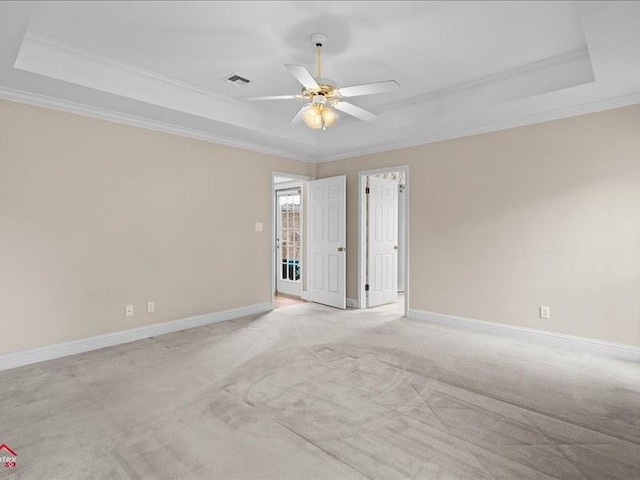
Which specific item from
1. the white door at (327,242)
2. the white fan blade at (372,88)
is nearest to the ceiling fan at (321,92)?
the white fan blade at (372,88)

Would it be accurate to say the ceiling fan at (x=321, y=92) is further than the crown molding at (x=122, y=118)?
No

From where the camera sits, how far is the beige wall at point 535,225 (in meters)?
3.58

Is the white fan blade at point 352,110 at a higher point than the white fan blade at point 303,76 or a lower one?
lower

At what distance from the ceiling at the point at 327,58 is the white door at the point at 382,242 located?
1.52 meters

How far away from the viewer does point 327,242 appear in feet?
20.0

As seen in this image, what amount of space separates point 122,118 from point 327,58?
2390mm

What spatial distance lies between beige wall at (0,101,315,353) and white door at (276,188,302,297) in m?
1.70

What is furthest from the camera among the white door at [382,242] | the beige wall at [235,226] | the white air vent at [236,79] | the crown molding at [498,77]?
the white door at [382,242]

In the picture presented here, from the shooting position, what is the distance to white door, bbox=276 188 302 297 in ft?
23.2

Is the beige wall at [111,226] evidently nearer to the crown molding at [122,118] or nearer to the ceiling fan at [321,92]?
the crown molding at [122,118]

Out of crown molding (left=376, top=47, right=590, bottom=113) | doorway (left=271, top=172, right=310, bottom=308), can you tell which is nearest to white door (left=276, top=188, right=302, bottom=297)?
doorway (left=271, top=172, right=310, bottom=308)

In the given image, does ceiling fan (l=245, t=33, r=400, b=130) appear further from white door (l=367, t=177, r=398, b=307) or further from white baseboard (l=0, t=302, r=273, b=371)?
white baseboard (l=0, t=302, r=273, b=371)

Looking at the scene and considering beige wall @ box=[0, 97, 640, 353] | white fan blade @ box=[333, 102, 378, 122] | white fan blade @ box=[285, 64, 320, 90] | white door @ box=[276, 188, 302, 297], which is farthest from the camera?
white door @ box=[276, 188, 302, 297]

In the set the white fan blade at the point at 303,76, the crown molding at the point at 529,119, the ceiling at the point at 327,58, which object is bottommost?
the white fan blade at the point at 303,76
